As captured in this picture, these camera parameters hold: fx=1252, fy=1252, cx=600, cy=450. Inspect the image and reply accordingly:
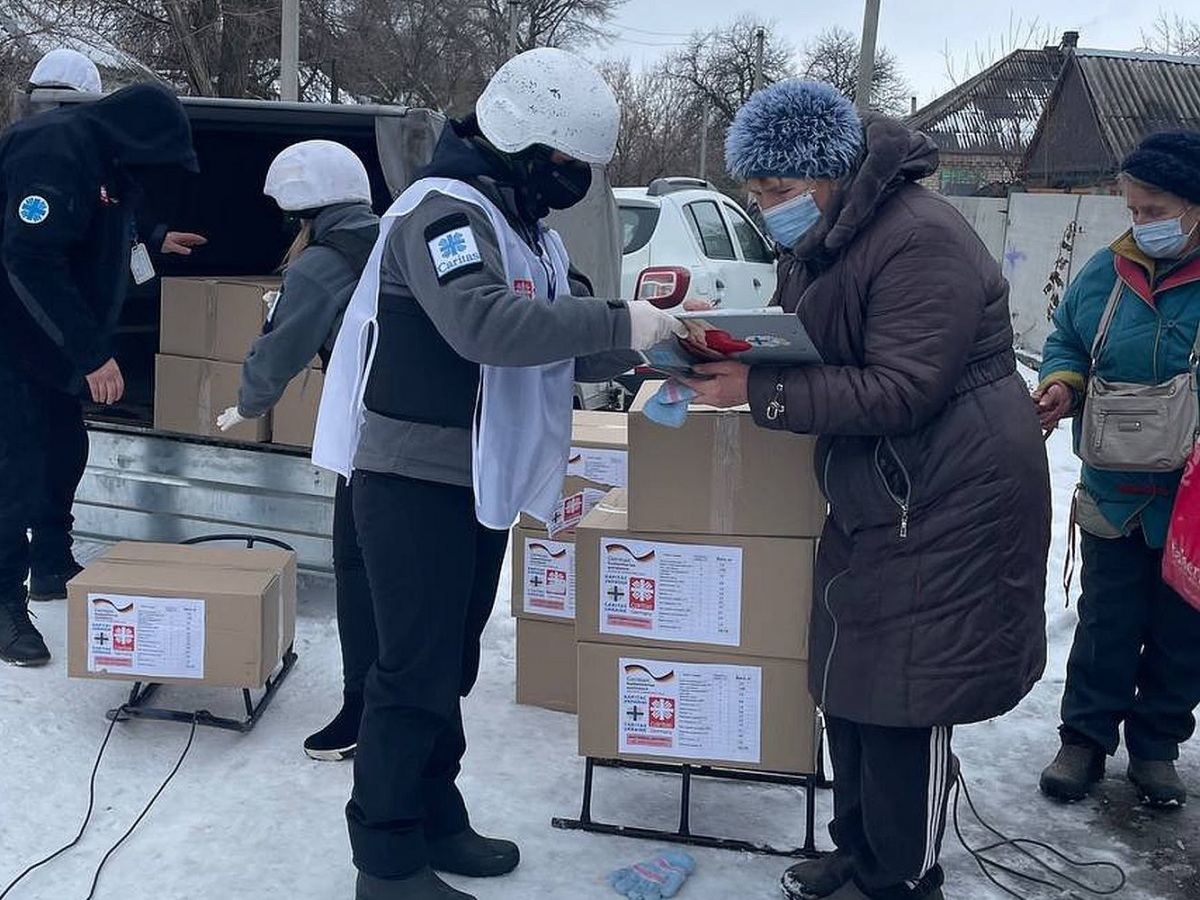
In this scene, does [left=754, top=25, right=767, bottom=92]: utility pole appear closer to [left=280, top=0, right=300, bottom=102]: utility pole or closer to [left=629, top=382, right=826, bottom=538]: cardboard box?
[left=280, top=0, right=300, bottom=102]: utility pole

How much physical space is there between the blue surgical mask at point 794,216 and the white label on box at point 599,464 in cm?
142

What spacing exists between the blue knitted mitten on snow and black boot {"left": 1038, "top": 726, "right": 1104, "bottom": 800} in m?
1.12

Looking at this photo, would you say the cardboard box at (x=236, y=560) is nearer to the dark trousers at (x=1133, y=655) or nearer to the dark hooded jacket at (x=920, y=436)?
the dark hooded jacket at (x=920, y=436)

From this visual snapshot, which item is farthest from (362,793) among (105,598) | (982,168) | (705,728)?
(982,168)

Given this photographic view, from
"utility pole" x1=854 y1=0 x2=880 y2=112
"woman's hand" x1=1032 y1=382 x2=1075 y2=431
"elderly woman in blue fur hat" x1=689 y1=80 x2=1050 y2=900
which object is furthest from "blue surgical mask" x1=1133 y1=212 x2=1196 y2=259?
"utility pole" x1=854 y1=0 x2=880 y2=112

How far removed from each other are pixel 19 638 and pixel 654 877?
237 cm

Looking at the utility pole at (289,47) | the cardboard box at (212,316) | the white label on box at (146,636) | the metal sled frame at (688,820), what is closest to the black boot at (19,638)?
the white label on box at (146,636)

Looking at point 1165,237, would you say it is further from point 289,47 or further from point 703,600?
point 289,47

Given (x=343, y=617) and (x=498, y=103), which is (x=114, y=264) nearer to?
(x=343, y=617)

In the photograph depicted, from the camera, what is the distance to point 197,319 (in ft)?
16.6

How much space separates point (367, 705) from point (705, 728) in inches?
34.5

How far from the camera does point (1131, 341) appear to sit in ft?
10.8

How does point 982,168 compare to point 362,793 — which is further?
point 982,168

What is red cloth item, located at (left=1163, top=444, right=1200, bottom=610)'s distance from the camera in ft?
9.81
